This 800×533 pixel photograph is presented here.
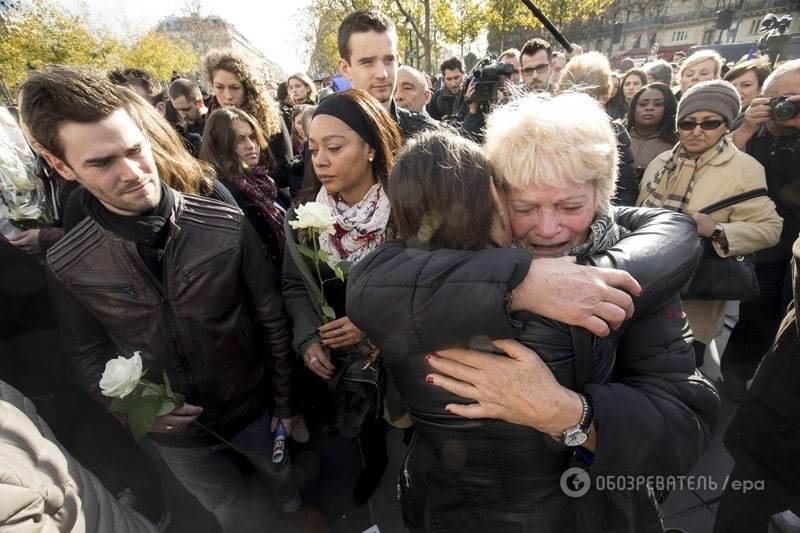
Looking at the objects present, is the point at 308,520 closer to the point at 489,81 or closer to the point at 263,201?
the point at 263,201

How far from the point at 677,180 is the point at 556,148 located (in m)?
1.97

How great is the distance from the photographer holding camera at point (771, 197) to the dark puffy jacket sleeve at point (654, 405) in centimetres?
247

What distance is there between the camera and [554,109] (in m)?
1.34

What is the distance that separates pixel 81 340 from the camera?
6.07 ft

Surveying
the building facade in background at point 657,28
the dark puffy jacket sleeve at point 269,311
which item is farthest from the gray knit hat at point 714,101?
the building facade in background at point 657,28

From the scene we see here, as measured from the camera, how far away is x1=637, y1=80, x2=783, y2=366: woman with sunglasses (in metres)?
2.39

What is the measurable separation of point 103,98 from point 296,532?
2.51 meters

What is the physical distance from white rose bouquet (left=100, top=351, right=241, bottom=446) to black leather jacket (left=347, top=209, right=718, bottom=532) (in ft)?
3.04

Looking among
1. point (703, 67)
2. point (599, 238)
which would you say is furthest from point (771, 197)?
point (599, 238)

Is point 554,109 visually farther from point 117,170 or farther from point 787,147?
point 787,147

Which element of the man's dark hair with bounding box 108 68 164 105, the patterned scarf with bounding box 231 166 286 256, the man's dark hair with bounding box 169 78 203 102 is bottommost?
the patterned scarf with bounding box 231 166 286 256

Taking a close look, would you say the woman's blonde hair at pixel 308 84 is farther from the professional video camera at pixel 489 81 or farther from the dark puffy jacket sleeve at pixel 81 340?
the dark puffy jacket sleeve at pixel 81 340

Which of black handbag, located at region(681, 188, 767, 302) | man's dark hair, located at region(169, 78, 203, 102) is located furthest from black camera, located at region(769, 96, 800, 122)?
man's dark hair, located at region(169, 78, 203, 102)

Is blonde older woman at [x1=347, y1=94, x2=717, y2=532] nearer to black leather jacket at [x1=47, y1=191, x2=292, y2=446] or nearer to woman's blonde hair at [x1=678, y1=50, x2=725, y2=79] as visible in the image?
black leather jacket at [x1=47, y1=191, x2=292, y2=446]
